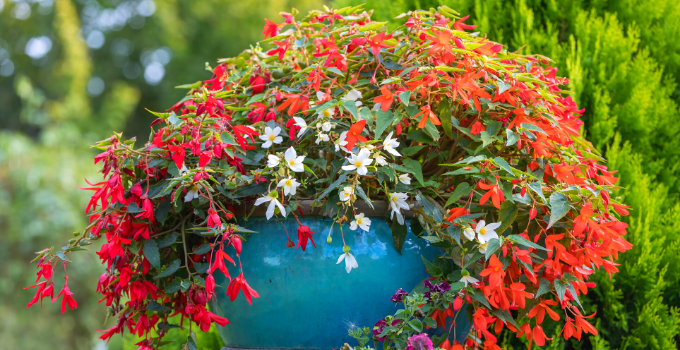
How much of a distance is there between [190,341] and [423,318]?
52 cm

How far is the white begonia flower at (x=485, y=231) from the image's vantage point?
90 cm

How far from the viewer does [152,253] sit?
39.3 inches

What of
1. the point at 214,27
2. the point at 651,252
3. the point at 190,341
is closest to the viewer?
the point at 190,341

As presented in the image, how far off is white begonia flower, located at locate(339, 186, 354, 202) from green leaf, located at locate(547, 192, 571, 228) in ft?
1.23

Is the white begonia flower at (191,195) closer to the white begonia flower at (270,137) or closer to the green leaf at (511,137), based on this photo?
the white begonia flower at (270,137)

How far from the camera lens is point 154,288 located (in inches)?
41.4

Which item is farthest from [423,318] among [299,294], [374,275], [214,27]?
[214,27]

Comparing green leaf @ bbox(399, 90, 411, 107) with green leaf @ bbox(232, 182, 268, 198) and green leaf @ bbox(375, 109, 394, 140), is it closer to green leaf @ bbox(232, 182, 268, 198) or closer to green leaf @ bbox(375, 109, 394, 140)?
green leaf @ bbox(375, 109, 394, 140)

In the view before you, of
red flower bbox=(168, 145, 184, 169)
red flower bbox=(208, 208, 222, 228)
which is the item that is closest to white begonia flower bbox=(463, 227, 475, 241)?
red flower bbox=(208, 208, 222, 228)

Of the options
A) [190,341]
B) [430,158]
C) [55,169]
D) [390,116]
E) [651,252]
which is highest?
[390,116]

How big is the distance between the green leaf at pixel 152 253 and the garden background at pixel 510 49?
0.78 meters

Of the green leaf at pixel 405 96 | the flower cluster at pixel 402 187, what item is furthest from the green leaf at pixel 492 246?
the green leaf at pixel 405 96

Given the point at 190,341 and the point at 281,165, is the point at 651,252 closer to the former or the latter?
the point at 281,165

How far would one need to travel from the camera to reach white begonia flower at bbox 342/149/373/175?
3.00 feet
